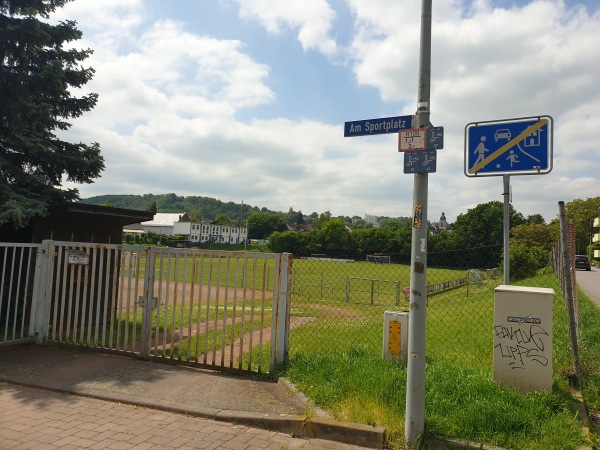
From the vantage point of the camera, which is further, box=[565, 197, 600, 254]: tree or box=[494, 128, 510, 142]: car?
box=[565, 197, 600, 254]: tree

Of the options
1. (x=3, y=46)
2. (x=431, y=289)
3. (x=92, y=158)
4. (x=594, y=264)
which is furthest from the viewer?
(x=594, y=264)

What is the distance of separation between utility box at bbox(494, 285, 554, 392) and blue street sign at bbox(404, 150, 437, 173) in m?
1.84

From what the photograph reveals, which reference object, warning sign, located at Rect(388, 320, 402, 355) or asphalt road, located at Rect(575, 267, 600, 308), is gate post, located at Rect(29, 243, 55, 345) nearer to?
warning sign, located at Rect(388, 320, 402, 355)

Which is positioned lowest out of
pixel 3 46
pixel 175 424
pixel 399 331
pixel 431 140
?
pixel 175 424

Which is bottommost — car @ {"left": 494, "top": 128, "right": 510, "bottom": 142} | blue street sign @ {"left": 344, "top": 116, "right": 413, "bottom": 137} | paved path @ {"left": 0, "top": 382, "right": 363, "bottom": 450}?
paved path @ {"left": 0, "top": 382, "right": 363, "bottom": 450}

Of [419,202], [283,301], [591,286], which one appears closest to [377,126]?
[419,202]

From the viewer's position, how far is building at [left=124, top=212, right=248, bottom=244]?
99.6 m

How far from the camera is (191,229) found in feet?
366

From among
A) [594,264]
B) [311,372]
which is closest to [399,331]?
[311,372]

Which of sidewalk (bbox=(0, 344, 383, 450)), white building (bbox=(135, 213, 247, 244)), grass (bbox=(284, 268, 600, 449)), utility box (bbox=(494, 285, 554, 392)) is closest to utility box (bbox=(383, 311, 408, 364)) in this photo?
grass (bbox=(284, 268, 600, 449))

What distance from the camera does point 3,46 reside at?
9.47 m

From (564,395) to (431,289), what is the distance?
19458mm

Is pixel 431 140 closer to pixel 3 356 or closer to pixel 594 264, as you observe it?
pixel 3 356

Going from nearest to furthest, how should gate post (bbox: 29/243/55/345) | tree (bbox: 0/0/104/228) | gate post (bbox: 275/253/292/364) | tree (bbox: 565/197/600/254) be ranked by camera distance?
1. gate post (bbox: 275/253/292/364)
2. gate post (bbox: 29/243/55/345)
3. tree (bbox: 0/0/104/228)
4. tree (bbox: 565/197/600/254)
